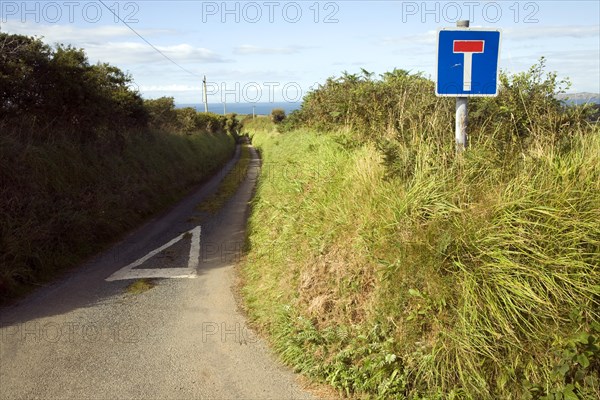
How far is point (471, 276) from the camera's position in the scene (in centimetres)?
393

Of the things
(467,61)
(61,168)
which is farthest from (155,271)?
(467,61)

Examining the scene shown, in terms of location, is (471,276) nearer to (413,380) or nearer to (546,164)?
(413,380)

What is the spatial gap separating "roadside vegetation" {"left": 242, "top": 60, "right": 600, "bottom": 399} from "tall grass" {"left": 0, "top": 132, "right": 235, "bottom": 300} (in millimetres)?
3918

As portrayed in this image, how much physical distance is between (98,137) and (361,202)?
35.6ft

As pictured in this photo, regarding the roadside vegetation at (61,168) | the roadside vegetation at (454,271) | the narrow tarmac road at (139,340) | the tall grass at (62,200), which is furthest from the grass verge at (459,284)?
the roadside vegetation at (61,168)

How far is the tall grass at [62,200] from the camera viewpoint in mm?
7525

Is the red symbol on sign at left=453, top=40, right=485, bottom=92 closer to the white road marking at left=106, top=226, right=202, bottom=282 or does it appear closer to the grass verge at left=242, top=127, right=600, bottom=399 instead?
the grass verge at left=242, top=127, right=600, bottom=399

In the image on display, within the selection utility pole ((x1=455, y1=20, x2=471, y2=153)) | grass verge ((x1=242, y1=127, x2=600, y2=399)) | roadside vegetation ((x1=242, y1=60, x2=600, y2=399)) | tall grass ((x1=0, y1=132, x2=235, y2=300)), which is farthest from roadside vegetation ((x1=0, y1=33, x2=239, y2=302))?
utility pole ((x1=455, y1=20, x2=471, y2=153))

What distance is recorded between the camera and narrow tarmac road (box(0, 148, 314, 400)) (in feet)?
14.2

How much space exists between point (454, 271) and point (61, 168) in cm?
921

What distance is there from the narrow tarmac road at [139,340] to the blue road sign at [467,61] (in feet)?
10.7

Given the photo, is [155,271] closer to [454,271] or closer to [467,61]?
[454,271]

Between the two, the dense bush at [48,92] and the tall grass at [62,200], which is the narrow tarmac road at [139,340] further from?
the dense bush at [48,92]

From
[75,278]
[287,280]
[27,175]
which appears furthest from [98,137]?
[287,280]
